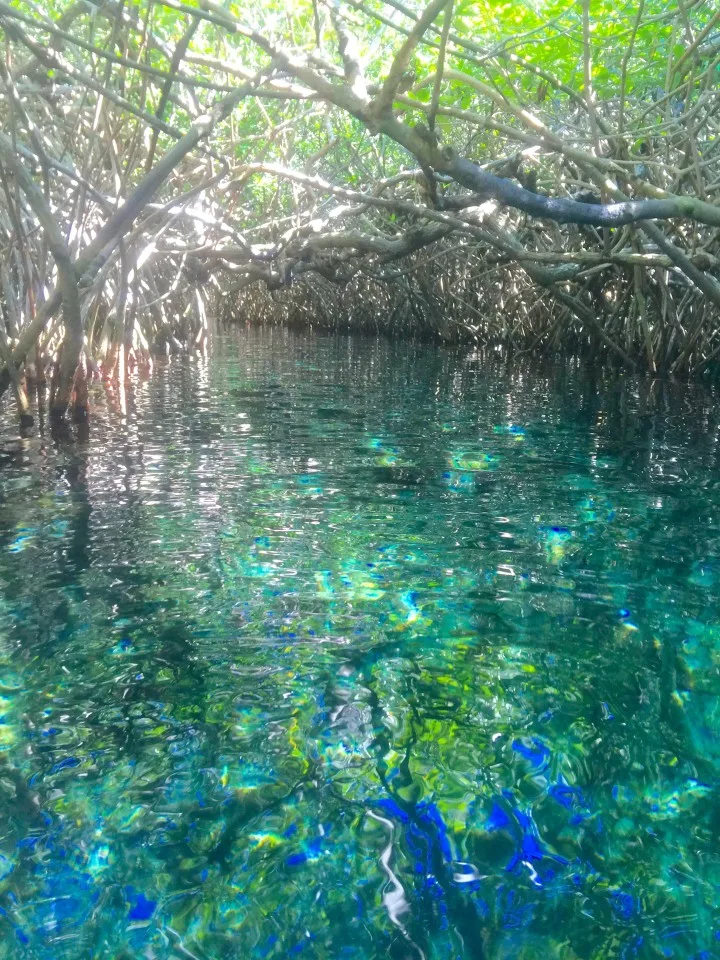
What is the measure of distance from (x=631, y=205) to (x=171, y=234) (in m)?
7.33

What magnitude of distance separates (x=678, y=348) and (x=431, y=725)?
870 cm

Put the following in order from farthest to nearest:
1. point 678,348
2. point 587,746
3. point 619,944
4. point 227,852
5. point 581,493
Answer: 1. point 678,348
2. point 581,493
3. point 587,746
4. point 227,852
5. point 619,944

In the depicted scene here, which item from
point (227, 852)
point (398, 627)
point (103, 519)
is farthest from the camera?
point (103, 519)

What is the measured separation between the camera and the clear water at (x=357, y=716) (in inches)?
56.9

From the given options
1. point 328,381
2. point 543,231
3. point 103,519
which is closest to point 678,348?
point 543,231

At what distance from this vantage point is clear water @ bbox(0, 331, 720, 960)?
144 cm

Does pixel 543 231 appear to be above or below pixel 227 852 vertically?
above

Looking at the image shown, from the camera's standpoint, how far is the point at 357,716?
2.00 metres

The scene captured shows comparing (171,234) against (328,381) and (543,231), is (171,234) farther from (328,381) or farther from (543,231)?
(543,231)

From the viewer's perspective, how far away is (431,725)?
77.4 inches

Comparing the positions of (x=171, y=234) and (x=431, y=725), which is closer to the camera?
(x=431, y=725)

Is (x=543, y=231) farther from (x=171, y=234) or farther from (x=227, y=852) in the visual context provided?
(x=227, y=852)

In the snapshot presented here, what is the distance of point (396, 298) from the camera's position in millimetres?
18734

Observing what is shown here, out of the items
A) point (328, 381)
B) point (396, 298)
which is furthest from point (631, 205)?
point (396, 298)
